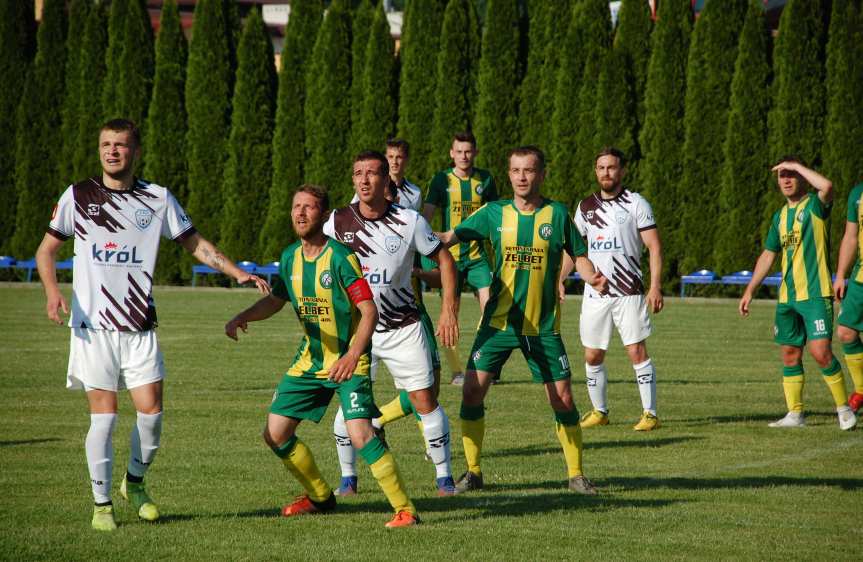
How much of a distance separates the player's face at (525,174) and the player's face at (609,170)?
2.91 metres

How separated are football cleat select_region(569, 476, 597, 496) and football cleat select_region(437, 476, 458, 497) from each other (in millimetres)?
811

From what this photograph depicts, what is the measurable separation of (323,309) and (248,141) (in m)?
27.4

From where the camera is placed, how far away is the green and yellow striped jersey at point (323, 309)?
24.3 feet

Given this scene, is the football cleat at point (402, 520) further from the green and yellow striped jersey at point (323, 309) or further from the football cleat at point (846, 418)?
the football cleat at point (846, 418)

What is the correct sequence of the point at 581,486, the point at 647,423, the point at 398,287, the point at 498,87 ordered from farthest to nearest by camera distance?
1. the point at 498,87
2. the point at 647,423
3. the point at 398,287
4. the point at 581,486

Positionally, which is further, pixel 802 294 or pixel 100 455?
pixel 802 294

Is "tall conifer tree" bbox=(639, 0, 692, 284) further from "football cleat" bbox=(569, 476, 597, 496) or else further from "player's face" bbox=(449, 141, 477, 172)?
"football cleat" bbox=(569, 476, 597, 496)

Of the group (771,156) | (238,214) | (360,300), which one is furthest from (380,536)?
(238,214)

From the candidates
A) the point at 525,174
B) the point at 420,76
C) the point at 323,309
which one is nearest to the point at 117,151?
the point at 323,309

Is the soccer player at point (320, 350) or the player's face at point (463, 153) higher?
the player's face at point (463, 153)

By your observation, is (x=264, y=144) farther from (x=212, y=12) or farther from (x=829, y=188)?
(x=829, y=188)

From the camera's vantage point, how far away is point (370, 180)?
Result: 26.7 ft

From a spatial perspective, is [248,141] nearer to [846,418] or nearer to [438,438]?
[846,418]

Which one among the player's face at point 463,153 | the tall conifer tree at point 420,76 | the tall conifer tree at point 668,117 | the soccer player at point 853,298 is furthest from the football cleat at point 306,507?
the tall conifer tree at point 420,76
